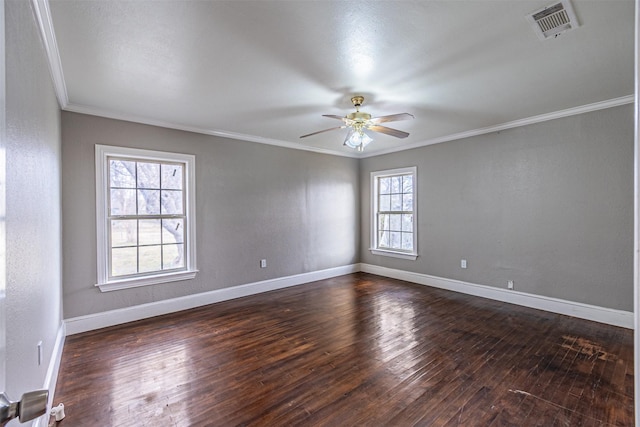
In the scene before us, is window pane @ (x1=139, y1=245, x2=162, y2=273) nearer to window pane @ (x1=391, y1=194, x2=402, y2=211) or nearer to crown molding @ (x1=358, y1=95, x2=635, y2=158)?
window pane @ (x1=391, y1=194, x2=402, y2=211)

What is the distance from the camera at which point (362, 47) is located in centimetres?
223

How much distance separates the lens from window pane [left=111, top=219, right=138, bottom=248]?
3.62m

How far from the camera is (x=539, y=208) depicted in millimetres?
3953

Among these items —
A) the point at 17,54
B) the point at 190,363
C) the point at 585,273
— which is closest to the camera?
the point at 17,54

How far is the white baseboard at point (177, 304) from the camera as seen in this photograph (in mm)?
3370

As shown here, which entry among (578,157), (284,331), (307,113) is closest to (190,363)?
(284,331)

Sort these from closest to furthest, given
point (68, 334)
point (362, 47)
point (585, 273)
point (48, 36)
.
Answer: point (48, 36) → point (362, 47) → point (68, 334) → point (585, 273)

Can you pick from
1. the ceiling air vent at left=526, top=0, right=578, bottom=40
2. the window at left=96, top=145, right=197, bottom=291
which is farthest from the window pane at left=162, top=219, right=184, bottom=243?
the ceiling air vent at left=526, top=0, right=578, bottom=40

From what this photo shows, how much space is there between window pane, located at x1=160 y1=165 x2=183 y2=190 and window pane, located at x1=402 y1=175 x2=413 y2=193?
12.4 feet

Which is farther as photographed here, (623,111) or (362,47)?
(623,111)

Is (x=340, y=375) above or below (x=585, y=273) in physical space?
below

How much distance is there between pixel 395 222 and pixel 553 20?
13.6 ft

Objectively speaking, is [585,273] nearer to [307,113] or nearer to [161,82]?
[307,113]

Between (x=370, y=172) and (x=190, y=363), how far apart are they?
4.65 metres
